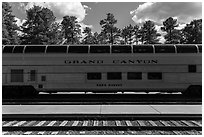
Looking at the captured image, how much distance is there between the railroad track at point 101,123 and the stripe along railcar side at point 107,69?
5.50m

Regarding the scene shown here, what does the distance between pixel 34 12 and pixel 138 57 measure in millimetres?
28895

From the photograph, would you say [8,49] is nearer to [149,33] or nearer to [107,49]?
[107,49]

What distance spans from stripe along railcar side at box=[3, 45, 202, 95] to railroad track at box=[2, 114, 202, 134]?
18.1 ft

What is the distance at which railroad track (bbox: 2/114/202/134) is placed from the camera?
7.10 m

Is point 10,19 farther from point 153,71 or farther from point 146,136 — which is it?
point 146,136

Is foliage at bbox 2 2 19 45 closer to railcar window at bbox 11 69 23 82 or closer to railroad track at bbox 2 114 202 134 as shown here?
railcar window at bbox 11 69 23 82

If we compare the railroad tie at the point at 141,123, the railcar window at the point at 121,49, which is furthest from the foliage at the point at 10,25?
the railroad tie at the point at 141,123

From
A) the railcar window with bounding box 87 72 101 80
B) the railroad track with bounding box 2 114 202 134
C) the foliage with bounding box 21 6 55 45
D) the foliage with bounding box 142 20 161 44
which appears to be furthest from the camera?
the foliage with bounding box 142 20 161 44

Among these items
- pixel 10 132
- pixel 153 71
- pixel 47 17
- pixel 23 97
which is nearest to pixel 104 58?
pixel 153 71

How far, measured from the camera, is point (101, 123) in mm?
7879

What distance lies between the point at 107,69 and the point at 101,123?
639 cm

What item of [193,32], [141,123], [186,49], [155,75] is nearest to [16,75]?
[155,75]

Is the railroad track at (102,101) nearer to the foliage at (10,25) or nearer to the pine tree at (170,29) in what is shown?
the foliage at (10,25)

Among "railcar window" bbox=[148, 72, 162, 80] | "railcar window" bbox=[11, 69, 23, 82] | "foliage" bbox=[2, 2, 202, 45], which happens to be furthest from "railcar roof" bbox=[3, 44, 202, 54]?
"foliage" bbox=[2, 2, 202, 45]
